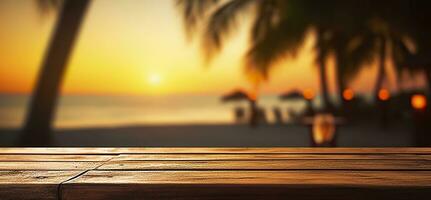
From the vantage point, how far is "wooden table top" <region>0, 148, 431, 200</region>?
1.01 m

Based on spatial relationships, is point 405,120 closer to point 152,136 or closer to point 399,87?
point 399,87

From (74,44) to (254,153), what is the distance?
6654 mm

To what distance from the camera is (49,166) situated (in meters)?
1.32

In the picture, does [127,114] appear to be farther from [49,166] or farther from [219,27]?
[49,166]

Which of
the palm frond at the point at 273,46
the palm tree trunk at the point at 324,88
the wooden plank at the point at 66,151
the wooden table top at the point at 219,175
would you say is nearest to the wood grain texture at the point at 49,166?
the wooden table top at the point at 219,175

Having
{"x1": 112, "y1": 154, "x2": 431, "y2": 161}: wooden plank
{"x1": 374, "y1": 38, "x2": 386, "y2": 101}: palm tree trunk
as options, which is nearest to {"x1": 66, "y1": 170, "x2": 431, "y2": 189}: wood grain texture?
{"x1": 112, "y1": 154, "x2": 431, "y2": 161}: wooden plank

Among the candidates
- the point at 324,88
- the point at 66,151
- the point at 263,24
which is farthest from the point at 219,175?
the point at 324,88

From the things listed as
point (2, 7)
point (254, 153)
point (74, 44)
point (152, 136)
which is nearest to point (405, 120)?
point (152, 136)

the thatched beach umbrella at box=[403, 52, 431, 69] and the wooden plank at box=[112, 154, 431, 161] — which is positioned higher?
the thatched beach umbrella at box=[403, 52, 431, 69]

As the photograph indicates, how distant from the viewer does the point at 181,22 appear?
311 inches

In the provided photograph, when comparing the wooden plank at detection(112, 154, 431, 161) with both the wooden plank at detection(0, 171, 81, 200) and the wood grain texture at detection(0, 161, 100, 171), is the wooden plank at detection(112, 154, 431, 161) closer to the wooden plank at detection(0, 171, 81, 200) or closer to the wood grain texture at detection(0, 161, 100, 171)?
the wood grain texture at detection(0, 161, 100, 171)

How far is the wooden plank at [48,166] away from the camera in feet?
4.21

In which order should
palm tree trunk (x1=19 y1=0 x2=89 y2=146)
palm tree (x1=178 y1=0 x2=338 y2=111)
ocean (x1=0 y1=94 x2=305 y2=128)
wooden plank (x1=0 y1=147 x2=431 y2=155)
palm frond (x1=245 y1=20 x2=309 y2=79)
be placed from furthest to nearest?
ocean (x1=0 y1=94 x2=305 y2=128), palm frond (x1=245 y1=20 x2=309 y2=79), palm tree (x1=178 y1=0 x2=338 y2=111), palm tree trunk (x1=19 y1=0 x2=89 y2=146), wooden plank (x1=0 y1=147 x2=431 y2=155)

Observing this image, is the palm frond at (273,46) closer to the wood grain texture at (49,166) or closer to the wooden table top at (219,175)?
the wooden table top at (219,175)
